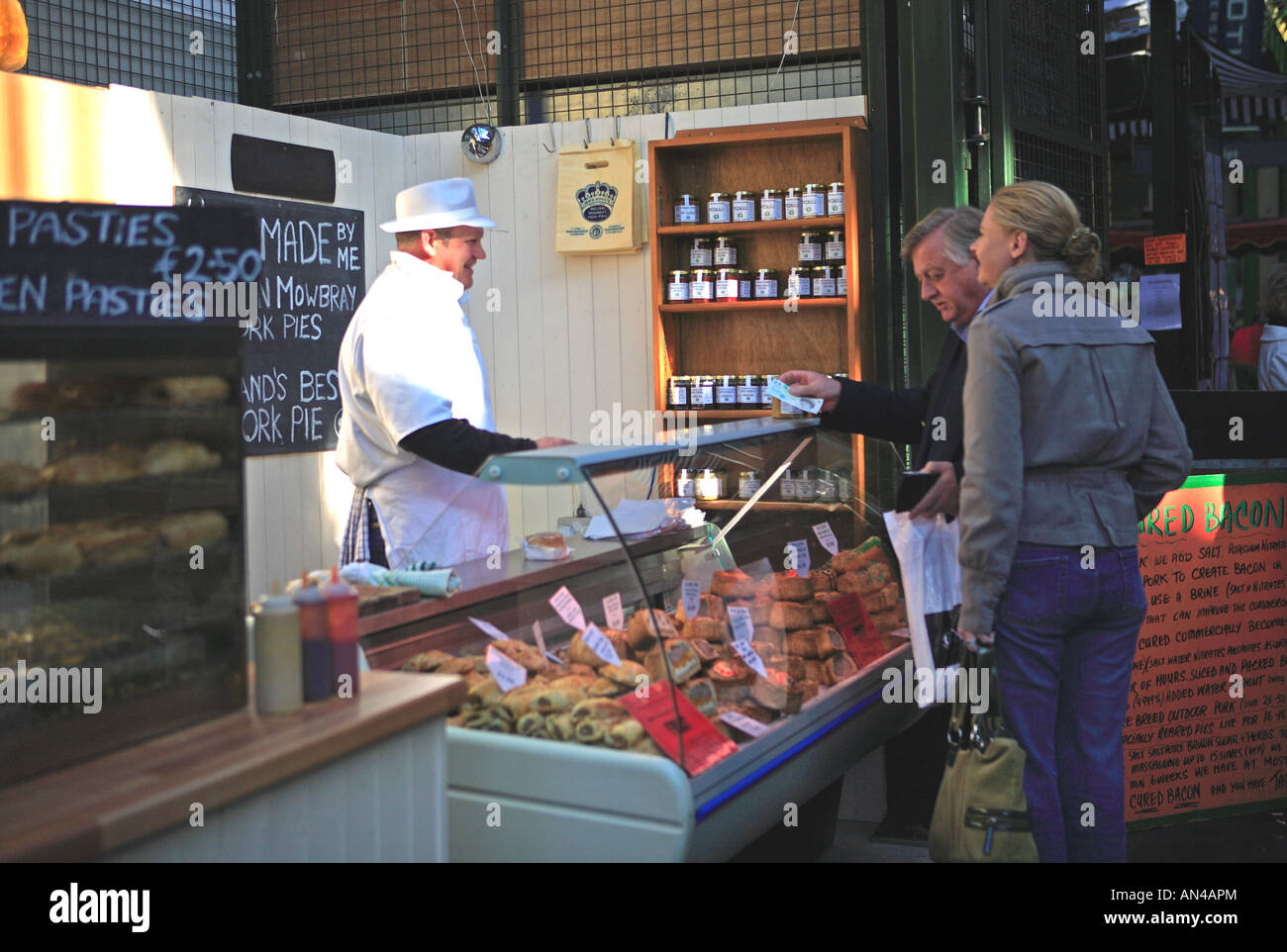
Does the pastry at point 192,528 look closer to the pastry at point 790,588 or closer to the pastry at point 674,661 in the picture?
the pastry at point 674,661

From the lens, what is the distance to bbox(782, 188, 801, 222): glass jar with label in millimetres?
5465

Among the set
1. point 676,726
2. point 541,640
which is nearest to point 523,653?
point 541,640

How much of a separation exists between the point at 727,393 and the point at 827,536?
214cm

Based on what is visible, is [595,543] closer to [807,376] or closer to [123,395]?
[807,376]

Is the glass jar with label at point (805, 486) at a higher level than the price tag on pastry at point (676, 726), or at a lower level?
higher

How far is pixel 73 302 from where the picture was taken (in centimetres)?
176

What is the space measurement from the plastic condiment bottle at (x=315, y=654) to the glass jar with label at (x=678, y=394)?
376 centimetres

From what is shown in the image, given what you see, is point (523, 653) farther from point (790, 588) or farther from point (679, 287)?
point (679, 287)

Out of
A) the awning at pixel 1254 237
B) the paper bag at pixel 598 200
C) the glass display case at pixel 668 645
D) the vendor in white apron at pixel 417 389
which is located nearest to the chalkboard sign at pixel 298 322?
the paper bag at pixel 598 200

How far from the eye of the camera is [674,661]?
2680 millimetres

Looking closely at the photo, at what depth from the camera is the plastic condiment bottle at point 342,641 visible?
6.67 feet
